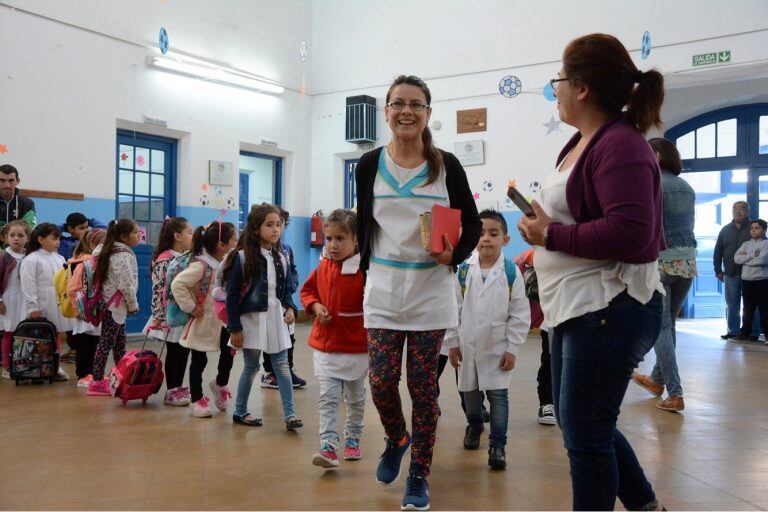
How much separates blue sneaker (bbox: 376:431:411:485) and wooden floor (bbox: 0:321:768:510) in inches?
1.7

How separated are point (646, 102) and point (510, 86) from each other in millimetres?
7217

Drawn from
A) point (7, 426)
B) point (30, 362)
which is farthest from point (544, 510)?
point (30, 362)

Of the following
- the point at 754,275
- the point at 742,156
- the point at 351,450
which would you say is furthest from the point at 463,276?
the point at 742,156

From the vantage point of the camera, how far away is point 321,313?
290 centimetres

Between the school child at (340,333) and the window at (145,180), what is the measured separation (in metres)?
5.14

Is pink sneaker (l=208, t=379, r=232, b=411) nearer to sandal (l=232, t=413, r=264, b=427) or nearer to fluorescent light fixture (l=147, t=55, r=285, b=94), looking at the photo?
sandal (l=232, t=413, r=264, b=427)

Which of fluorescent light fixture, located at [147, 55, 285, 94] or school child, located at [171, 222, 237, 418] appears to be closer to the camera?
school child, located at [171, 222, 237, 418]

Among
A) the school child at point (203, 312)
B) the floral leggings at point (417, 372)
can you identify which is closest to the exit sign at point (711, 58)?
the school child at point (203, 312)

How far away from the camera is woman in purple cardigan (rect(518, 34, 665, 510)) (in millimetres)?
1508

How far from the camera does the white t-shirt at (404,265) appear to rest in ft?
7.52

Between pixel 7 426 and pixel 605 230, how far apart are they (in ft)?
11.2

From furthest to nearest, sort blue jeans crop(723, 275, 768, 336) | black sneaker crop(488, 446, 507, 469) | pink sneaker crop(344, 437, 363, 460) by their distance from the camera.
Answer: blue jeans crop(723, 275, 768, 336), pink sneaker crop(344, 437, 363, 460), black sneaker crop(488, 446, 507, 469)

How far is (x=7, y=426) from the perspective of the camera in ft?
12.0

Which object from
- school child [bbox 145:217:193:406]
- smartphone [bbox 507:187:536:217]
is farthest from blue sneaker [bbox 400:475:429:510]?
school child [bbox 145:217:193:406]
